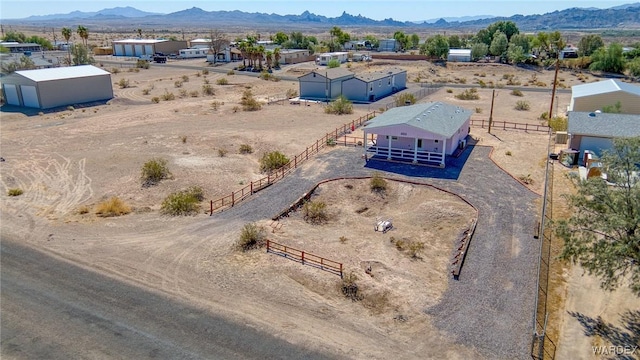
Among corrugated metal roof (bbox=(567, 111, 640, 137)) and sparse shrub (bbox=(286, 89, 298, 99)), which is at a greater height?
corrugated metal roof (bbox=(567, 111, 640, 137))

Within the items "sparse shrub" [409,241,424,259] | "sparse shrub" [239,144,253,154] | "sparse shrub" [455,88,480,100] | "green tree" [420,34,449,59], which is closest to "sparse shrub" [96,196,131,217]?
"sparse shrub" [239,144,253,154]

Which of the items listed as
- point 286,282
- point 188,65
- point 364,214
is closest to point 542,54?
point 188,65

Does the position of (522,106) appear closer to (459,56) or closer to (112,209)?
(112,209)

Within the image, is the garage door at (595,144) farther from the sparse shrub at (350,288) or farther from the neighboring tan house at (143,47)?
the neighboring tan house at (143,47)

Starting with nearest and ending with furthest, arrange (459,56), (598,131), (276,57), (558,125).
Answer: (598,131), (558,125), (276,57), (459,56)

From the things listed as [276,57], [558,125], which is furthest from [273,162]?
[276,57]

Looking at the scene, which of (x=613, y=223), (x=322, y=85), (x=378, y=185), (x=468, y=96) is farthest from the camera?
(x=468, y=96)

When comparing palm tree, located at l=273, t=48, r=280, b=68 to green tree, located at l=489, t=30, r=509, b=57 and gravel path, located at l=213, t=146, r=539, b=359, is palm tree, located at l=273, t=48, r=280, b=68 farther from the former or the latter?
gravel path, located at l=213, t=146, r=539, b=359

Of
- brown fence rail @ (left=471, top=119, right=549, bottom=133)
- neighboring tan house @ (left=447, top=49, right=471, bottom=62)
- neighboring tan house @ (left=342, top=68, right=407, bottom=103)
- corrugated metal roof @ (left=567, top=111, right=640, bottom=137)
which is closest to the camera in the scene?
corrugated metal roof @ (left=567, top=111, right=640, bottom=137)
